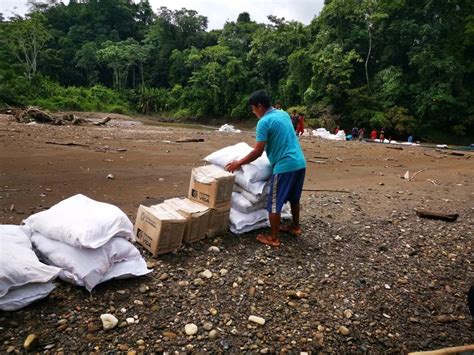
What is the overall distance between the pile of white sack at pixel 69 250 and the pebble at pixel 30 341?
0.82 feet

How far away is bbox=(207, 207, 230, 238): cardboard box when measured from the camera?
3.39m

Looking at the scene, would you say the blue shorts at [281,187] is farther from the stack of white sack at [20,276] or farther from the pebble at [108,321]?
the stack of white sack at [20,276]

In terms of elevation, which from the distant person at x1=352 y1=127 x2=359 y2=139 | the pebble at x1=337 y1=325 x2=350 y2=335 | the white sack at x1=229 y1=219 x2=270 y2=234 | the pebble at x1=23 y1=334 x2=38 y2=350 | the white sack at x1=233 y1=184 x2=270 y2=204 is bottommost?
the pebble at x1=23 y1=334 x2=38 y2=350

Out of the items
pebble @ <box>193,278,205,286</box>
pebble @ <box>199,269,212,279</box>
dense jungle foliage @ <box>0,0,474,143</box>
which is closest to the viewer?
pebble @ <box>193,278,205,286</box>

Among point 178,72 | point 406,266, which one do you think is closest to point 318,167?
point 406,266

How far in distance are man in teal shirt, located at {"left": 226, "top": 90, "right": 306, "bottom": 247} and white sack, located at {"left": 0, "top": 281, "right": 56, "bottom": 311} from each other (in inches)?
73.0

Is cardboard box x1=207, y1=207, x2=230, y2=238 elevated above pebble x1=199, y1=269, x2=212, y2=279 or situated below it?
above

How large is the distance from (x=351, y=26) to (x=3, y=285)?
1026 inches

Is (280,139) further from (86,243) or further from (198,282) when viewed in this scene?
(86,243)

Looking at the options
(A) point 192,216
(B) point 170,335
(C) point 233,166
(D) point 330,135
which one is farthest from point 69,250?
(D) point 330,135

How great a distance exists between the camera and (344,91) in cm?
2347

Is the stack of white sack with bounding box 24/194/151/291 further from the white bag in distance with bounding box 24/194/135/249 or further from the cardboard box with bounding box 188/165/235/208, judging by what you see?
the cardboard box with bounding box 188/165/235/208

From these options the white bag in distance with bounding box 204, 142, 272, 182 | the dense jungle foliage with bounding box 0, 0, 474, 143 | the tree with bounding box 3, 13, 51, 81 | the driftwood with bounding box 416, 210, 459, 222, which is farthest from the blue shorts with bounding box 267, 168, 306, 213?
the tree with bounding box 3, 13, 51, 81

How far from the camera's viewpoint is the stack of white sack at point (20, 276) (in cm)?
211
